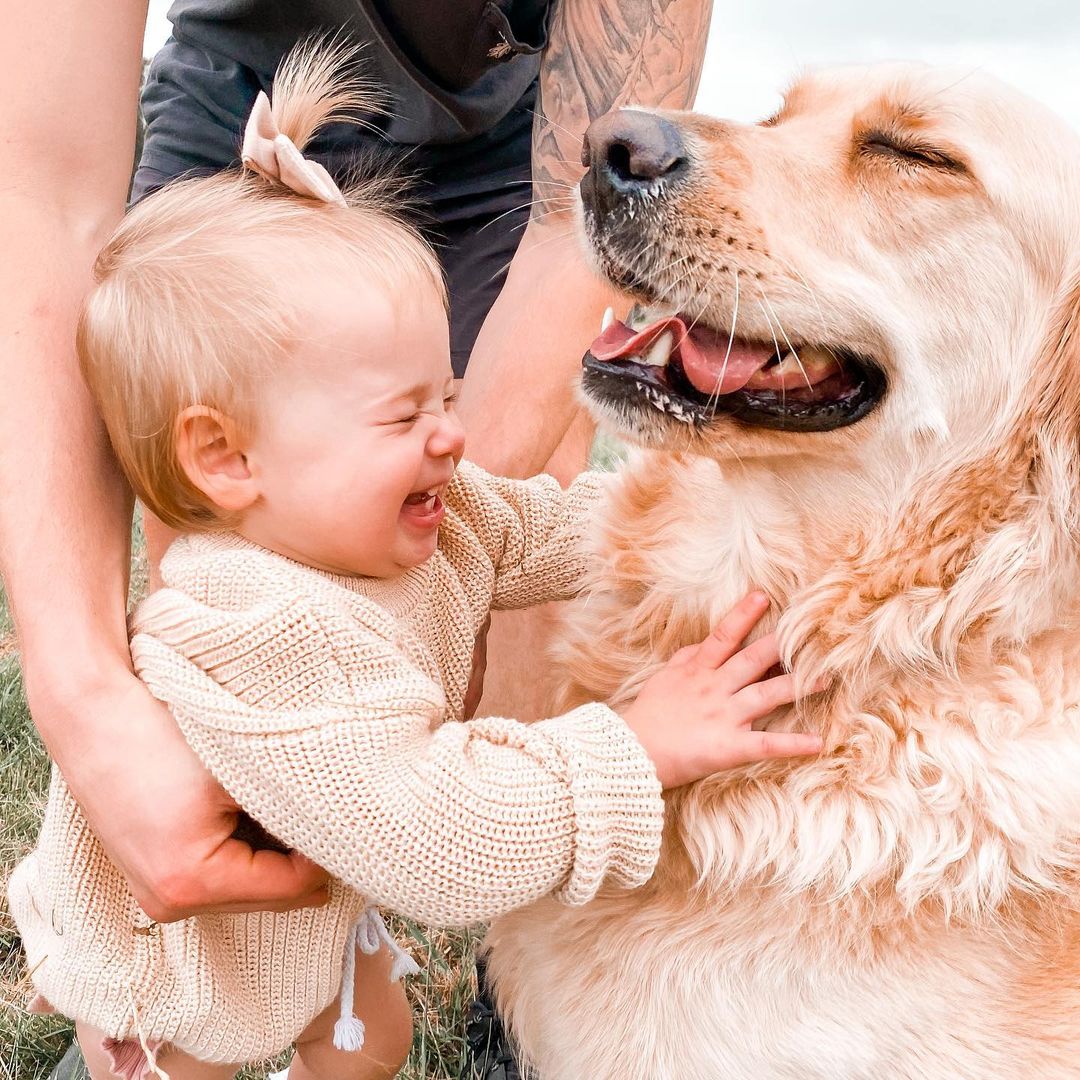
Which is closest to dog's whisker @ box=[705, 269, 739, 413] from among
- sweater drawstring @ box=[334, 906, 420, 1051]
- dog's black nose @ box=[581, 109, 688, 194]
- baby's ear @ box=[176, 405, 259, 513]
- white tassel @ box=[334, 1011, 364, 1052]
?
dog's black nose @ box=[581, 109, 688, 194]

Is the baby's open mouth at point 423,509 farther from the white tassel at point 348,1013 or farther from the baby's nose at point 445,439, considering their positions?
the white tassel at point 348,1013

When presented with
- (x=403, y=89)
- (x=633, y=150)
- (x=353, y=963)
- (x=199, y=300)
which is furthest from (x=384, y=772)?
(x=403, y=89)

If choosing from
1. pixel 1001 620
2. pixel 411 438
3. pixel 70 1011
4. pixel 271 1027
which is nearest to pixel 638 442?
pixel 411 438

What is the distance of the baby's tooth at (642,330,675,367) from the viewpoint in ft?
5.57

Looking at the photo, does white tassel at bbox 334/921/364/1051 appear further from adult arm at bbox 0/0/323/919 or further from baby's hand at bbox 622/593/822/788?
baby's hand at bbox 622/593/822/788

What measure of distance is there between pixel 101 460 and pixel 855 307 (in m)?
1.14

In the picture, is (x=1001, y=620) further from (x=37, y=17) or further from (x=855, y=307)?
(x=37, y=17)

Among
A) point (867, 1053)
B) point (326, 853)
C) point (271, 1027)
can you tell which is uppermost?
point (326, 853)

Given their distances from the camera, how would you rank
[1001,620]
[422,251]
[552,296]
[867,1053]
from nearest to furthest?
[867,1053]
[1001,620]
[422,251]
[552,296]

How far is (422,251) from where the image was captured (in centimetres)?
172

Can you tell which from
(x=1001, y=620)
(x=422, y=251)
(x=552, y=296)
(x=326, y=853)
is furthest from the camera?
(x=552, y=296)

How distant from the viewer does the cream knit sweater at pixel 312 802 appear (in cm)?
135

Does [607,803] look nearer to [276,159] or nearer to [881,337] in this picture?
[881,337]

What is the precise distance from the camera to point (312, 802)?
134 centimetres
